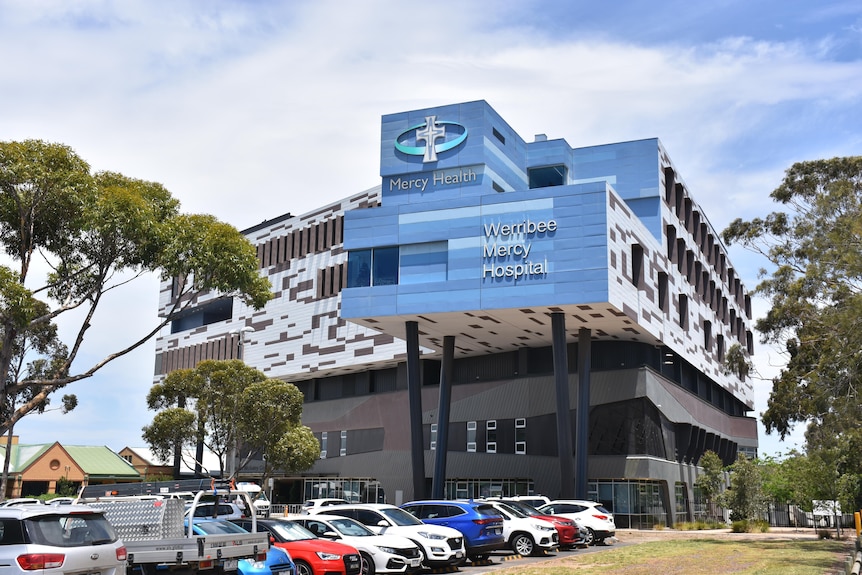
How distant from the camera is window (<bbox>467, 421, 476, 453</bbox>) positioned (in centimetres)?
6203

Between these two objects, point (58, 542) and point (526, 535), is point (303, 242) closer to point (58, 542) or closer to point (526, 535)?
point (526, 535)

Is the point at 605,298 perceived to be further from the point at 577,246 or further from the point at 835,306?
the point at 835,306

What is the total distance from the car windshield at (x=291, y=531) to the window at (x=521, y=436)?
1554 inches

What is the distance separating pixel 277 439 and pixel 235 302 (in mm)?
31750

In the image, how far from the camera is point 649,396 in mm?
55344

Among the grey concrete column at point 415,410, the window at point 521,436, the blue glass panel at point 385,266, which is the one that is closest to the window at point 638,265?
the window at point 521,436

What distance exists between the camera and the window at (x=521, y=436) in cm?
5897

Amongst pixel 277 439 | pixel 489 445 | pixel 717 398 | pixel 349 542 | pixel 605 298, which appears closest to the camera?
pixel 349 542

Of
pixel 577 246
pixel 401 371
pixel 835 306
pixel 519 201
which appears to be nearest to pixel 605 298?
pixel 577 246

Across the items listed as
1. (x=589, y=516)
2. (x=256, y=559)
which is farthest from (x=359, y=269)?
(x=256, y=559)

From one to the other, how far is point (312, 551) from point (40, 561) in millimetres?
7053

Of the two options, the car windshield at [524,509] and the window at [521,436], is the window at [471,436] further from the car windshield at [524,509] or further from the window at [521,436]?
the car windshield at [524,509]

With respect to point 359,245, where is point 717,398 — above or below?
below

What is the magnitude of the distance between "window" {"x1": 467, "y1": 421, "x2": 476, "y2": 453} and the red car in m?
42.4
